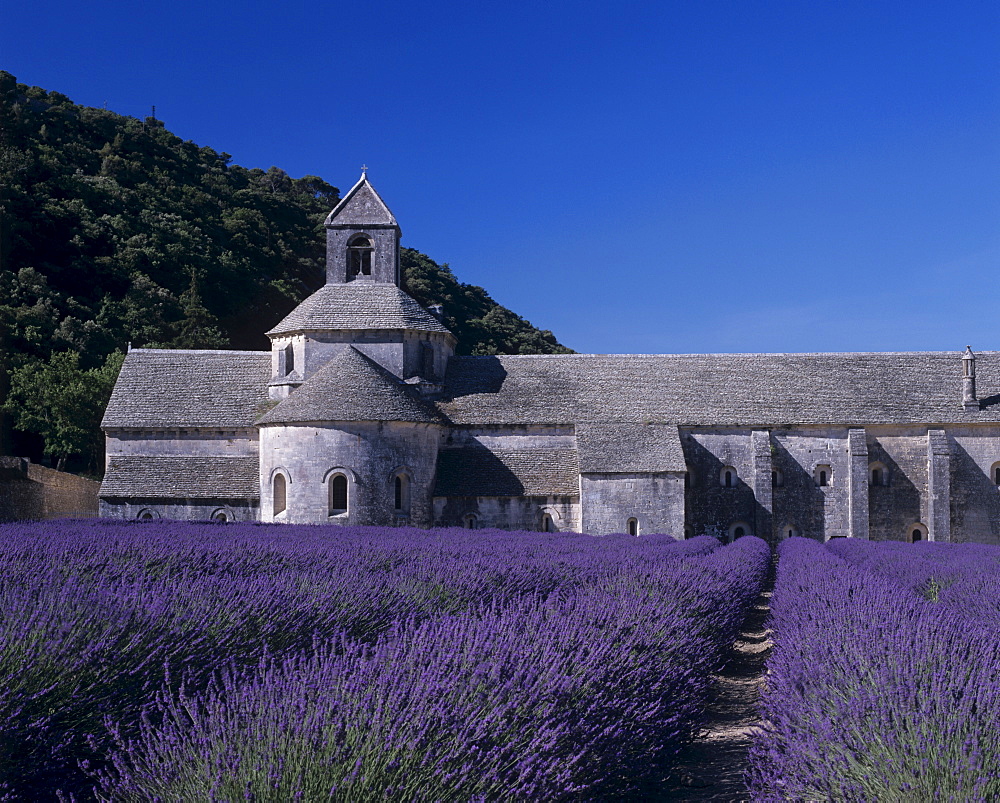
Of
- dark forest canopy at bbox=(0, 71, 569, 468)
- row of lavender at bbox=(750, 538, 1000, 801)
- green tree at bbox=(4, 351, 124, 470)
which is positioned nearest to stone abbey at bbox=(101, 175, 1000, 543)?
green tree at bbox=(4, 351, 124, 470)

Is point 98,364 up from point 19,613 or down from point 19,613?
up

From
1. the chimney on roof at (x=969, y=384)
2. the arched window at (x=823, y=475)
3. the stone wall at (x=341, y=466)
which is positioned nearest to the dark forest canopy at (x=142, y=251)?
the stone wall at (x=341, y=466)

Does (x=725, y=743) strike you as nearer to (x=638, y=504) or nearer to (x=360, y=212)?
(x=638, y=504)

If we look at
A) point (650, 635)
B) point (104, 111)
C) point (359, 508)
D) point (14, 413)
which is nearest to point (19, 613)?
point (650, 635)

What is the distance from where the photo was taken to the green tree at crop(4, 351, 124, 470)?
41.5 m

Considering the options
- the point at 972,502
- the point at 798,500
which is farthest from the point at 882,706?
the point at 972,502

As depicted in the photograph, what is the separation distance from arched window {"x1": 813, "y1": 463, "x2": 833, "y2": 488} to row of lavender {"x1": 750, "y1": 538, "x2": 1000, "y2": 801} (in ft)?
78.1

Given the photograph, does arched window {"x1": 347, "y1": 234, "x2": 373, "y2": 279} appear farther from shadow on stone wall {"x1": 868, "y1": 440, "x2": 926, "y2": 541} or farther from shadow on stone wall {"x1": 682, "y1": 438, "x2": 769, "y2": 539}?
shadow on stone wall {"x1": 868, "y1": 440, "x2": 926, "y2": 541}

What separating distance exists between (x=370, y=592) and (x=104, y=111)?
78.7m

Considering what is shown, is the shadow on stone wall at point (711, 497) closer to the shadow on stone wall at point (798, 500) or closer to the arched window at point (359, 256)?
the shadow on stone wall at point (798, 500)

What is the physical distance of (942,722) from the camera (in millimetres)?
4801

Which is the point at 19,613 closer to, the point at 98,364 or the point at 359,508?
the point at 359,508

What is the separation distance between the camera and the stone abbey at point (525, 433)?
2934cm

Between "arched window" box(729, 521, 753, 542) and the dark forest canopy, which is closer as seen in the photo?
"arched window" box(729, 521, 753, 542)
